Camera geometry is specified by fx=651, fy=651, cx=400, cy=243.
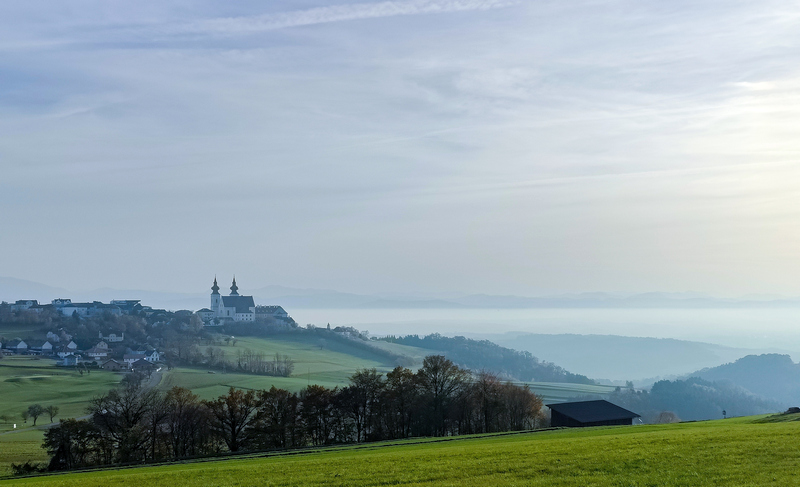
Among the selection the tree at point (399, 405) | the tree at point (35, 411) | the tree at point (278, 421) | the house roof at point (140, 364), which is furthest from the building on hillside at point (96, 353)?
the tree at point (399, 405)

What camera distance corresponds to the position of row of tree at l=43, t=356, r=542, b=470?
55094mm

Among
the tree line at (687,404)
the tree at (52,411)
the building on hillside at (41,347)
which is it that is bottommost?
the tree line at (687,404)

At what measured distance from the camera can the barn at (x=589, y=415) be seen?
68.9m

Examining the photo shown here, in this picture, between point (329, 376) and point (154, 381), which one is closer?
point (154, 381)

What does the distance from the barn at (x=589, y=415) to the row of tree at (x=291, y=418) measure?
279cm

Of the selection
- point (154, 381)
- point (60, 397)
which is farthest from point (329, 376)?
point (60, 397)

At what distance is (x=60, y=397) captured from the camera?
121m

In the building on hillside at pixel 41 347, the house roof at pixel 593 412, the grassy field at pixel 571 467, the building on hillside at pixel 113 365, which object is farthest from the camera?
the building on hillside at pixel 41 347

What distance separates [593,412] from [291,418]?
32.7m

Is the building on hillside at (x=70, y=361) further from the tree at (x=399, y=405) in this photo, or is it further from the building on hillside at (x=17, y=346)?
the tree at (x=399, y=405)

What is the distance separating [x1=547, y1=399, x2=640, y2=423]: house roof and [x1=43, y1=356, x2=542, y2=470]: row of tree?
11.2 feet

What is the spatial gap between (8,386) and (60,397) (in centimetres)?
1341

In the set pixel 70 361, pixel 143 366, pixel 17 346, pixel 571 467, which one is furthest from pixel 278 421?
pixel 17 346

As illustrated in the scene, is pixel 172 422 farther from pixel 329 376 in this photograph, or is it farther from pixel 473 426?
pixel 329 376
